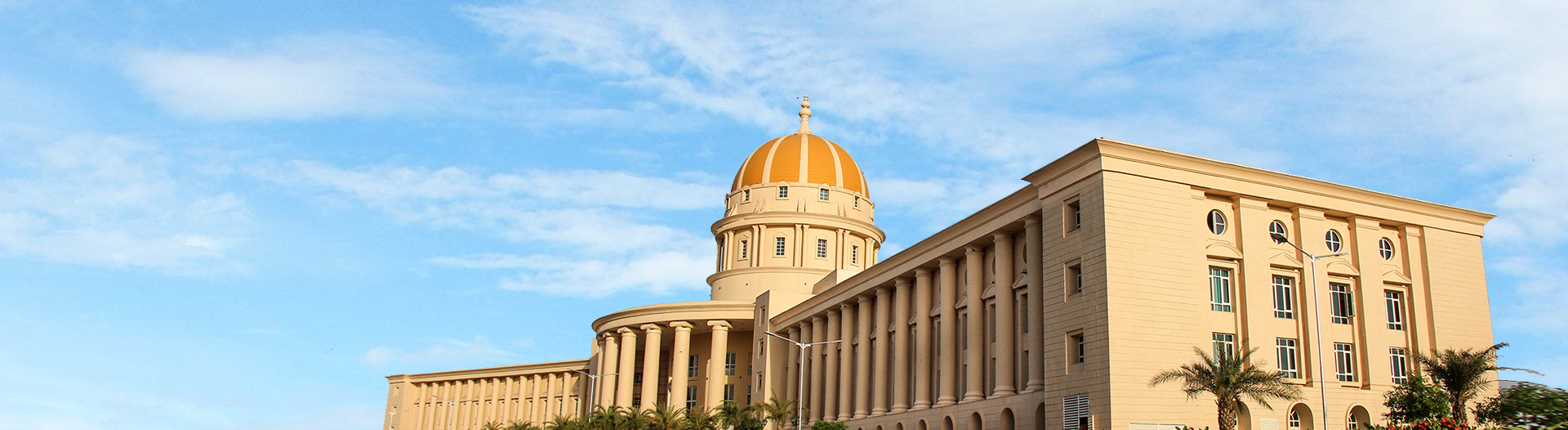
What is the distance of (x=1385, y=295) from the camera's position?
47.8m

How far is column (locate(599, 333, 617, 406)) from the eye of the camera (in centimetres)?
8194

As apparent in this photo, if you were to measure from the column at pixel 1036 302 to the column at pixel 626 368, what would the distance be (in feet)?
126

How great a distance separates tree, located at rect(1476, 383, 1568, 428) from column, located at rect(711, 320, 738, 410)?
194ft

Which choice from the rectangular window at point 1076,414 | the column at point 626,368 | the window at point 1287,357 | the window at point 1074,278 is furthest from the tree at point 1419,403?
the column at point 626,368

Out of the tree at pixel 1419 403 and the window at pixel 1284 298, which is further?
the window at pixel 1284 298

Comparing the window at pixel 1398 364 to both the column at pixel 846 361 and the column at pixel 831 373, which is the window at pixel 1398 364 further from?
the column at pixel 831 373

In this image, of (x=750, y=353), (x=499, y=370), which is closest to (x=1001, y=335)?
(x=750, y=353)

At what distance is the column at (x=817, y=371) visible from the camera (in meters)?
69.2

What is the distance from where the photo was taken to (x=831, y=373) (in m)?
67.2

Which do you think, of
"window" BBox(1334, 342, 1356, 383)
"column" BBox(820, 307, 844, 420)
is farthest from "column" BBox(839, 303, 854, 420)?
"window" BBox(1334, 342, 1356, 383)

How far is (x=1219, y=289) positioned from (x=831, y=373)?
2679 cm

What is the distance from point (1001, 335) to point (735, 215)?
42151 millimetres

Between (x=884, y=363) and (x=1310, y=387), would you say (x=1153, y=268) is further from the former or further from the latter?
(x=884, y=363)

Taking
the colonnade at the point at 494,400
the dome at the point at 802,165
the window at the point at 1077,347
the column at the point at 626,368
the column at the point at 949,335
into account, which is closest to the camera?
the window at the point at 1077,347
